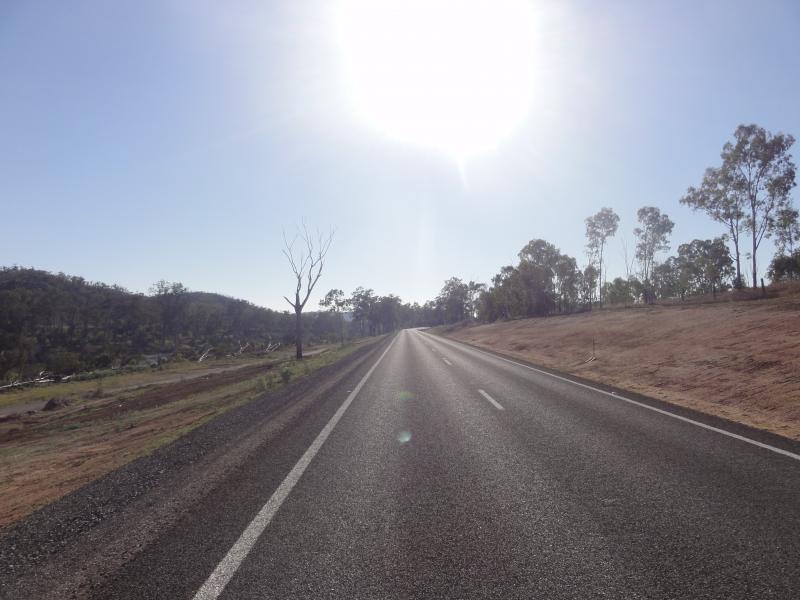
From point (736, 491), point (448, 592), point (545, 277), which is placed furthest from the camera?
point (545, 277)

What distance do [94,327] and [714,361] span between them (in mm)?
92463

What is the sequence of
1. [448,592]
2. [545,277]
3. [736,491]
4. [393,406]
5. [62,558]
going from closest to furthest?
Result: [448,592] → [62,558] → [736,491] → [393,406] → [545,277]

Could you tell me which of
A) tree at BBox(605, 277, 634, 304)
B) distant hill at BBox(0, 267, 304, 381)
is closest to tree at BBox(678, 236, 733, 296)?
tree at BBox(605, 277, 634, 304)

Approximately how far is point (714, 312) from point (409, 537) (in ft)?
91.7

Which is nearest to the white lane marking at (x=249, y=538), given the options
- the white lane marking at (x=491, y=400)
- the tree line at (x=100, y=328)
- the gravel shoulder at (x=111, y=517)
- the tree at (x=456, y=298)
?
the gravel shoulder at (x=111, y=517)

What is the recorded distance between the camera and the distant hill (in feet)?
171

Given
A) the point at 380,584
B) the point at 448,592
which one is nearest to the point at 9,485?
the point at 380,584

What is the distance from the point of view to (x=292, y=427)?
802 cm

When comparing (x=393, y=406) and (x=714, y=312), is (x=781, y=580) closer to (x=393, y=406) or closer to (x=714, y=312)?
(x=393, y=406)

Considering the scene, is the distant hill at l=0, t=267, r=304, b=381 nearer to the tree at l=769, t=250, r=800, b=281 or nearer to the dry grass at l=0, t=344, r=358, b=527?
the dry grass at l=0, t=344, r=358, b=527

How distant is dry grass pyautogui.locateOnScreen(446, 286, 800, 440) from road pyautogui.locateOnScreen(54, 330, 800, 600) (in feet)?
11.4

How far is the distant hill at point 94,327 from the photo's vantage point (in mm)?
51994

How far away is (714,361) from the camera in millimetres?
14055

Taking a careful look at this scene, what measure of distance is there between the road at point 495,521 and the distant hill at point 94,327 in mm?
47363
